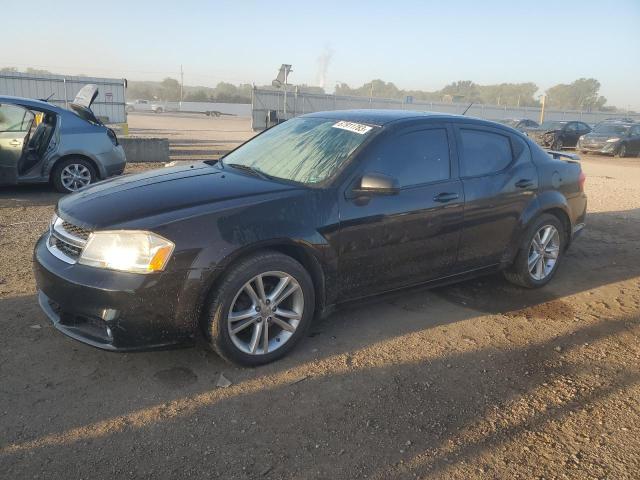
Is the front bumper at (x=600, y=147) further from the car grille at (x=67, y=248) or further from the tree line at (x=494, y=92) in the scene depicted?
the tree line at (x=494, y=92)

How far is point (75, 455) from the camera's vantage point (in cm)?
247

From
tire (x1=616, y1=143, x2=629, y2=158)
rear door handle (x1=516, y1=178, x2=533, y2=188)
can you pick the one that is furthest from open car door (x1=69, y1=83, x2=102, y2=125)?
tire (x1=616, y1=143, x2=629, y2=158)

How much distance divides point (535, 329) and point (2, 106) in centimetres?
806

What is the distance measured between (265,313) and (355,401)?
2.54 feet

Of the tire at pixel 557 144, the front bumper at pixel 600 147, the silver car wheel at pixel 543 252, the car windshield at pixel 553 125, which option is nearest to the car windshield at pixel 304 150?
the silver car wheel at pixel 543 252

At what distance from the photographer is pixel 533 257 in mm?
4902

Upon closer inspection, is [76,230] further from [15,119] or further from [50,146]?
[15,119]

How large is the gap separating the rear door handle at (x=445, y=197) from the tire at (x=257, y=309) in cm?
125

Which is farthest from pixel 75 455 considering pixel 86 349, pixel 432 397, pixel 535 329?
pixel 535 329

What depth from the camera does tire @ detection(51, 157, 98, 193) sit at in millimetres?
8078

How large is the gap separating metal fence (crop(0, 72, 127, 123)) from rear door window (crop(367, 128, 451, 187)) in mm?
19353

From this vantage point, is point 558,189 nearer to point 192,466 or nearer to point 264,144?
point 264,144

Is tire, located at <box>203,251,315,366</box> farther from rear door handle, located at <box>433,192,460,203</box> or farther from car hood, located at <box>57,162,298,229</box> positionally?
rear door handle, located at <box>433,192,460,203</box>

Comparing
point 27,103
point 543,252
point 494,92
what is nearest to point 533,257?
point 543,252
